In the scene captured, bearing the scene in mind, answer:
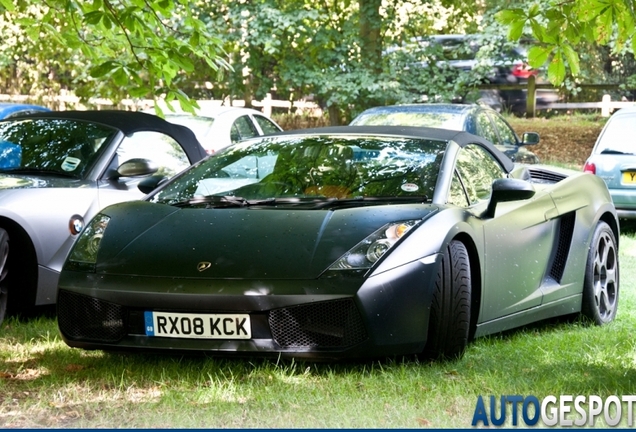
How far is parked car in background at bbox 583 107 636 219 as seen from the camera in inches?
515

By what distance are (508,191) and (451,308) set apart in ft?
2.92

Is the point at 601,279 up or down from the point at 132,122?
down

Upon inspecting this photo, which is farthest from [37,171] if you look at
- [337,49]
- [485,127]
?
[337,49]

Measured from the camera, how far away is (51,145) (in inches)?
319

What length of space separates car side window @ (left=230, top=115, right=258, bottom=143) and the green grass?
7.21 m

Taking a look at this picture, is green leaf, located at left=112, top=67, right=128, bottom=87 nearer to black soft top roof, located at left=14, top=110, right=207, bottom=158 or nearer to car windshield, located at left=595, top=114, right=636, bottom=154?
black soft top roof, located at left=14, top=110, right=207, bottom=158

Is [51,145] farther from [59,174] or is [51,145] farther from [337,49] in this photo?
[337,49]

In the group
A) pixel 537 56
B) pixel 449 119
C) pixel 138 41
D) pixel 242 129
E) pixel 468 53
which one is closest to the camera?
pixel 537 56

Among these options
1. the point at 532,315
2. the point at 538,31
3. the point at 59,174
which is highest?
the point at 538,31

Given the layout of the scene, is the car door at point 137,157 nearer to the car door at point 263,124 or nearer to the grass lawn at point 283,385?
the grass lawn at point 283,385

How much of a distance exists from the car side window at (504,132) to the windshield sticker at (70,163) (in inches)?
287

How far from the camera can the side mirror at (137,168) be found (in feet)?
25.4

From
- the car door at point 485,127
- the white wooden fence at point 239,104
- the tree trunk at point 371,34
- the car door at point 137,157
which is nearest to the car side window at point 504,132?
the car door at point 485,127

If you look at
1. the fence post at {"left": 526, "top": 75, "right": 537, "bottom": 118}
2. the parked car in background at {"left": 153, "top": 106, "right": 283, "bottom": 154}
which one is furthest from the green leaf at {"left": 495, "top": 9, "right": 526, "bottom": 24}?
the fence post at {"left": 526, "top": 75, "right": 537, "bottom": 118}
